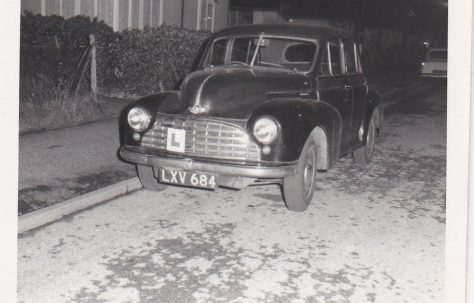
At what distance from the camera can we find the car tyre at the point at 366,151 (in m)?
7.96

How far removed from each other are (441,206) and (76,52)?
26.1ft

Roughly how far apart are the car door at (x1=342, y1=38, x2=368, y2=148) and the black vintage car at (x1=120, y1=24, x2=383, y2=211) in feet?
0.56

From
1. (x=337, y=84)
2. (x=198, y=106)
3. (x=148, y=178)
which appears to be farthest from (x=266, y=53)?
(x=148, y=178)

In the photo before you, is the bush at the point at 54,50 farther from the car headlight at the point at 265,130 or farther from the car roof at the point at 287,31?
the car headlight at the point at 265,130

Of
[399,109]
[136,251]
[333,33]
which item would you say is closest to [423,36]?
[399,109]

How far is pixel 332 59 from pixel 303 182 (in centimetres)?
188

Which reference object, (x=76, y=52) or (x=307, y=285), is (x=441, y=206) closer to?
(x=307, y=285)

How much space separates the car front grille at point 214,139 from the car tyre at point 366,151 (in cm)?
325

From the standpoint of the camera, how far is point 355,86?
7203mm

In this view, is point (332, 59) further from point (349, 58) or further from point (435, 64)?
point (435, 64)

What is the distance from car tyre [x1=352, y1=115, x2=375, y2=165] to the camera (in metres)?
7.96

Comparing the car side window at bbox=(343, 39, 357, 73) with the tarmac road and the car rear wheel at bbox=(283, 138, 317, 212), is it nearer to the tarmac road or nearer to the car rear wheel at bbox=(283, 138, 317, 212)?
the tarmac road

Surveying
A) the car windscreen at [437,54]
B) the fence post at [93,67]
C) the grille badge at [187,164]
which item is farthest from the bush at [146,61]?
the car windscreen at [437,54]

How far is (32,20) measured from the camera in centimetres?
1170
